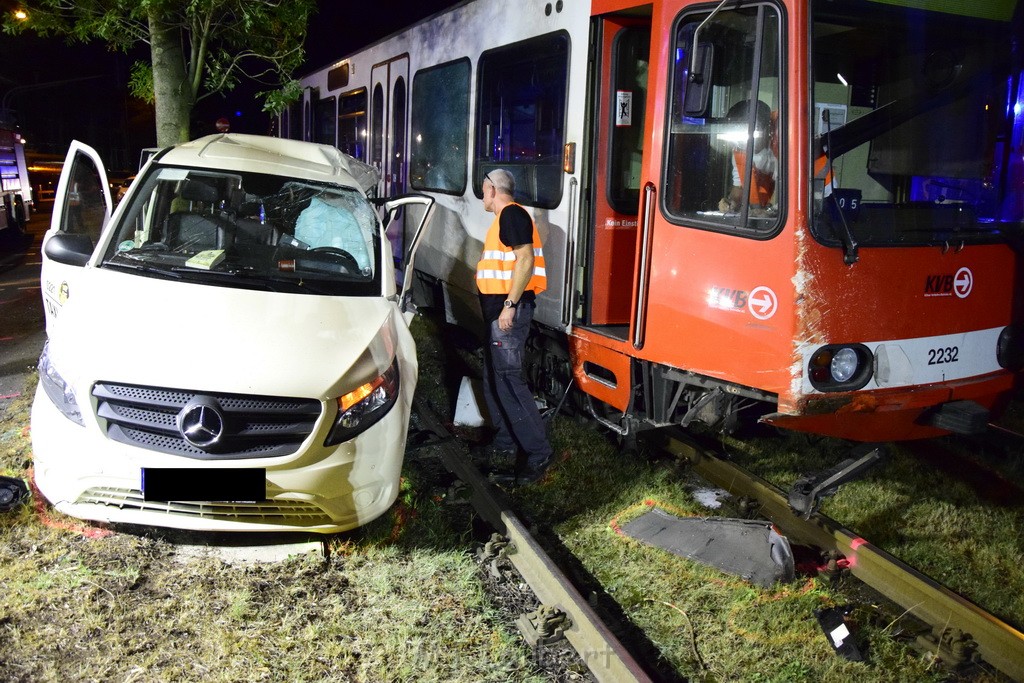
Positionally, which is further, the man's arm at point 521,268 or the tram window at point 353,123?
the tram window at point 353,123

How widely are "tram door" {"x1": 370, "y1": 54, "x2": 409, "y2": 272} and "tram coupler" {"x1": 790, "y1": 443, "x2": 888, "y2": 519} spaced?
5.76m

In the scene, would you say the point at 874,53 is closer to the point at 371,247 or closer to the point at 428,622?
the point at 371,247

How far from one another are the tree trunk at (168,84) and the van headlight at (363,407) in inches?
260

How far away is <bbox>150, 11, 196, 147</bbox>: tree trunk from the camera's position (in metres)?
9.29

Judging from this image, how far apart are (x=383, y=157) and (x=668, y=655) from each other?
7.45 meters

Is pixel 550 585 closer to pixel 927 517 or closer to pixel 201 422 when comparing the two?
pixel 201 422

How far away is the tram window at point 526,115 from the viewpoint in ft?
18.8

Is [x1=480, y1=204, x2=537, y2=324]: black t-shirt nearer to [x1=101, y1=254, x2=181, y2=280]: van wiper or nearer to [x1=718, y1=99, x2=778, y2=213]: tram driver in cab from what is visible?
[x1=718, y1=99, x2=778, y2=213]: tram driver in cab

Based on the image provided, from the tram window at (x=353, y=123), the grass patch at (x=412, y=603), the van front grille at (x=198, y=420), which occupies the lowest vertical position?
the grass patch at (x=412, y=603)

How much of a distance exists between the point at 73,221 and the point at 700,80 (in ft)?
12.7

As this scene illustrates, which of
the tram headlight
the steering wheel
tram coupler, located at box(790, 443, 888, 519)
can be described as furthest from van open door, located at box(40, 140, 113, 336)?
tram coupler, located at box(790, 443, 888, 519)

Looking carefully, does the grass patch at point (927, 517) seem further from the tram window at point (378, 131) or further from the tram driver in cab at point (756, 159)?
the tram window at point (378, 131)

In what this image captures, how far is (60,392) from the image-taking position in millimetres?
3752

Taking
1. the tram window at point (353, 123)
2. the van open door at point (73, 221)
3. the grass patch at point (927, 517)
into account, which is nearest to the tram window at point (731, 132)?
the grass patch at point (927, 517)
